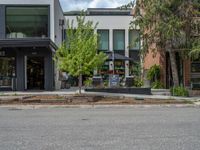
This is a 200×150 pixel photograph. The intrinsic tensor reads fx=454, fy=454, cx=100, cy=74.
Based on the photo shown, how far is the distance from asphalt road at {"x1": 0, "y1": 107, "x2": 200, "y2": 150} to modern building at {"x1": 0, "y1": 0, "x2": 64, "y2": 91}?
16836 millimetres

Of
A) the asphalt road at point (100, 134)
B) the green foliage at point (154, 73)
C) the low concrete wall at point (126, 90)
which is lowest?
the asphalt road at point (100, 134)

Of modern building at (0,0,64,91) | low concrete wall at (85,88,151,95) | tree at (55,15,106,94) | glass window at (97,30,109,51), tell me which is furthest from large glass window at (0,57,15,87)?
glass window at (97,30,109,51)

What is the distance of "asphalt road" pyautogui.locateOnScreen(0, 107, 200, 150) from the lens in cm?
994

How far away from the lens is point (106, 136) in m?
11.4

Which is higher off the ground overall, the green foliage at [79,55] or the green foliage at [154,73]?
the green foliage at [79,55]

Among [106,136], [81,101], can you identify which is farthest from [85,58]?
[106,136]

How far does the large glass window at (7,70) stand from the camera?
32.9 meters

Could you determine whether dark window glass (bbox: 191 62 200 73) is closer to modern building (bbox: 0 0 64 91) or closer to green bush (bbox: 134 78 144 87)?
green bush (bbox: 134 78 144 87)

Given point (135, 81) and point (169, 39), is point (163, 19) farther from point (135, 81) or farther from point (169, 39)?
point (135, 81)

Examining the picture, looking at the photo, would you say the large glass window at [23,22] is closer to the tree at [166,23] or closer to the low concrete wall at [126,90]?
the low concrete wall at [126,90]

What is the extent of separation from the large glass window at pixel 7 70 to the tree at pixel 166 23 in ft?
30.7

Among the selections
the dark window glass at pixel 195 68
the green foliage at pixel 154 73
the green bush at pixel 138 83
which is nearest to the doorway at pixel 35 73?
the green bush at pixel 138 83

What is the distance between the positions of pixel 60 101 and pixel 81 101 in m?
1.15

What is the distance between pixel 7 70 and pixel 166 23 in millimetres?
12247
